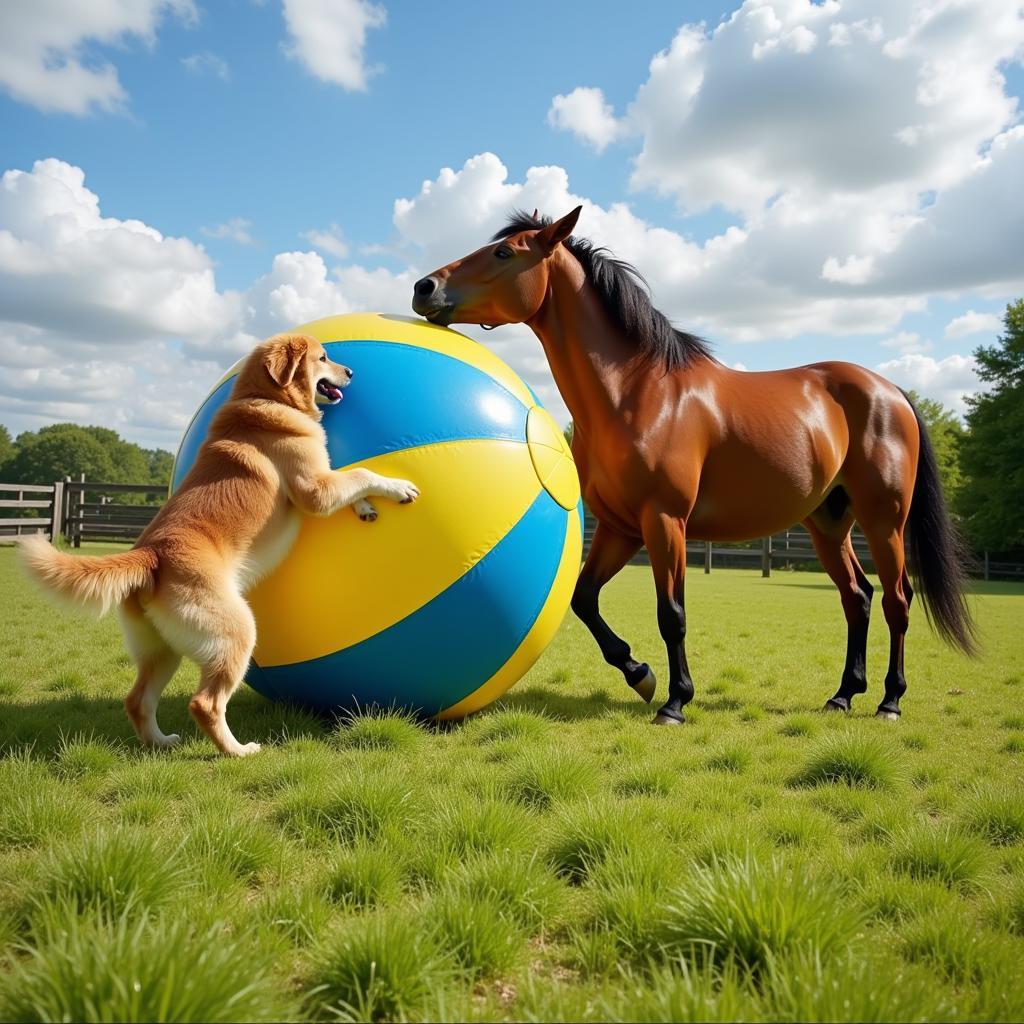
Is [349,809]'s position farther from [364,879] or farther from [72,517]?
[72,517]

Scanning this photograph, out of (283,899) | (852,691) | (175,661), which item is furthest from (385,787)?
(852,691)

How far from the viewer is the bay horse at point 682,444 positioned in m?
5.32

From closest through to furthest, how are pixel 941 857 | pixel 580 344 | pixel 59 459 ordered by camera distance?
pixel 941 857 → pixel 580 344 → pixel 59 459

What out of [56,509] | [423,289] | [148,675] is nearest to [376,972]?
[148,675]

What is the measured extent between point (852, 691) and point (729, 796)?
307 cm

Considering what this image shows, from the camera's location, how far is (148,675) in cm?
412

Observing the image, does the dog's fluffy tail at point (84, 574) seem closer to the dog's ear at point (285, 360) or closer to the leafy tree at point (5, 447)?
the dog's ear at point (285, 360)

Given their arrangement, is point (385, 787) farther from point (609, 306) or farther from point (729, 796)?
point (609, 306)

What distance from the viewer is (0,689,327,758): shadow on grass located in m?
4.27

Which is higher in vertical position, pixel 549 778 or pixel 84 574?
pixel 84 574

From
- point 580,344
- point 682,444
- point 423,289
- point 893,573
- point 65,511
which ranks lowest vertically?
point 65,511

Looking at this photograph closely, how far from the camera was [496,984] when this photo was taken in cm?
203

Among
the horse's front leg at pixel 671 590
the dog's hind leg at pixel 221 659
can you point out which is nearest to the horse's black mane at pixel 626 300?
the horse's front leg at pixel 671 590

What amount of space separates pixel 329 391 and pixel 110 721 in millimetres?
2380
